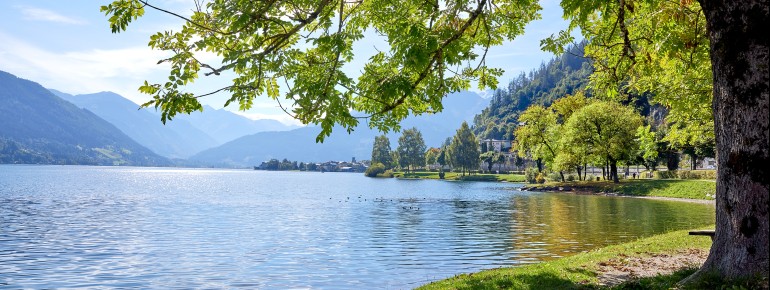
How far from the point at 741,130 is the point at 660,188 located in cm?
7114

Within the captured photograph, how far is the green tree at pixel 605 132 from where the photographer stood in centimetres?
8088

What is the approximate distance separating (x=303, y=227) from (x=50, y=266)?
18.7 meters

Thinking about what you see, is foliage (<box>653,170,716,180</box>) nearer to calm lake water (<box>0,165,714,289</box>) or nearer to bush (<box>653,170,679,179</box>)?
bush (<box>653,170,679,179</box>)

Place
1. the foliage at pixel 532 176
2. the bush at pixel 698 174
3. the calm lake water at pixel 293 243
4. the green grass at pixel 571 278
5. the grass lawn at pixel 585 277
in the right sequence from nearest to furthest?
the grass lawn at pixel 585 277 → the green grass at pixel 571 278 → the calm lake water at pixel 293 243 → the bush at pixel 698 174 → the foliage at pixel 532 176

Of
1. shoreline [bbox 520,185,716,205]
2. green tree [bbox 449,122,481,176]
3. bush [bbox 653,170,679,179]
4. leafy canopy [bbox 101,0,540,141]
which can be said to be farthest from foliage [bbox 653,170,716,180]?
green tree [bbox 449,122,481,176]

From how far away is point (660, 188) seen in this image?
71.7 meters

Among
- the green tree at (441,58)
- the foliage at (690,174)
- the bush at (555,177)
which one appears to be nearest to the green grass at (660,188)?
the foliage at (690,174)

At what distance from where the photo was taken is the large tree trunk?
816 cm

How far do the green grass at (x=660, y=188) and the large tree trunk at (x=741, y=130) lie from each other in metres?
59.5

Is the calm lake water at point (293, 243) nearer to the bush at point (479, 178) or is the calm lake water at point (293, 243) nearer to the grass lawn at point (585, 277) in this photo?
the grass lawn at point (585, 277)

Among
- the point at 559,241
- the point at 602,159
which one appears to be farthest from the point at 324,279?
the point at 602,159

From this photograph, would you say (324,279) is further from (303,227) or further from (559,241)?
(303,227)

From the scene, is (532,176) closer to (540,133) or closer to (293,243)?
(540,133)

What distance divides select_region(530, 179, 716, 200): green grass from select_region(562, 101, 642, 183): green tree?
418 centimetres
